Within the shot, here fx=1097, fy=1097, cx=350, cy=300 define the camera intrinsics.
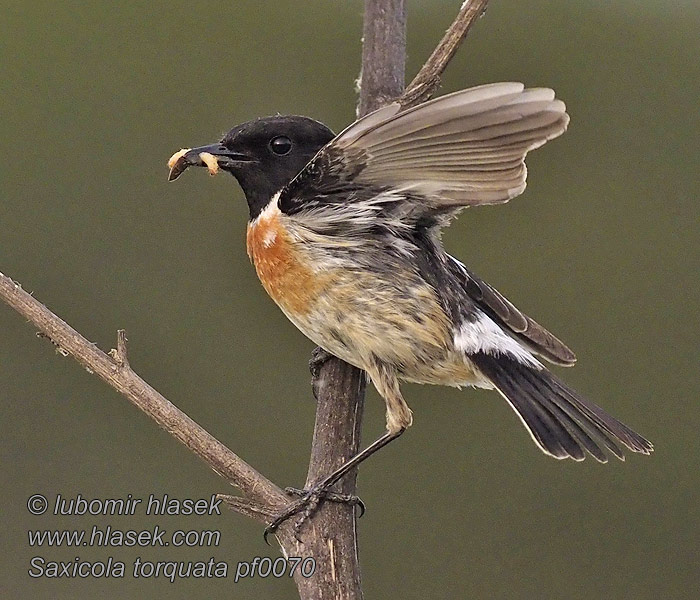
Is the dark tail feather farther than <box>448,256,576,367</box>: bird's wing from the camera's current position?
No

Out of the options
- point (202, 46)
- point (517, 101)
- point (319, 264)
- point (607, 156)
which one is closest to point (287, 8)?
point (202, 46)

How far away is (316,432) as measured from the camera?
3295 mm

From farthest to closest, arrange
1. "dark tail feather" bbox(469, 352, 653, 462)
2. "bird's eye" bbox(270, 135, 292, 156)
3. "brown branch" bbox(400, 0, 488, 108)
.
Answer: "bird's eye" bbox(270, 135, 292, 156)
"brown branch" bbox(400, 0, 488, 108)
"dark tail feather" bbox(469, 352, 653, 462)

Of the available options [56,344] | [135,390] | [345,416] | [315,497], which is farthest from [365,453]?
[56,344]

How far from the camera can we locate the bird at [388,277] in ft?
9.77

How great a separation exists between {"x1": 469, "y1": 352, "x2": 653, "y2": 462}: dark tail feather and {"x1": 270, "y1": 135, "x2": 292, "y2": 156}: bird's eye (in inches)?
35.4

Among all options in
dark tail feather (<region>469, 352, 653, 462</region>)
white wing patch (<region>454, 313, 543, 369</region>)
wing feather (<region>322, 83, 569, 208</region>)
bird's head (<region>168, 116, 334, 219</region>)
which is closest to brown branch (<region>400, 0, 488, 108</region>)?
bird's head (<region>168, 116, 334, 219</region>)

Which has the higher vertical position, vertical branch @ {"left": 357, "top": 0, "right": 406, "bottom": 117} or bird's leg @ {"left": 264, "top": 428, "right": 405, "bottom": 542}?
vertical branch @ {"left": 357, "top": 0, "right": 406, "bottom": 117}

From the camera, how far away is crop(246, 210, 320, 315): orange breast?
332 cm

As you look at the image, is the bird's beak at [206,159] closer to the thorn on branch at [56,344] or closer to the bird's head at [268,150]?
the bird's head at [268,150]

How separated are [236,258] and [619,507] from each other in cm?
217

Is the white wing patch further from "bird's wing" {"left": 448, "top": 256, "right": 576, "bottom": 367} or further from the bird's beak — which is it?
the bird's beak

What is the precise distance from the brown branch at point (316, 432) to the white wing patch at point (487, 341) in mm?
359

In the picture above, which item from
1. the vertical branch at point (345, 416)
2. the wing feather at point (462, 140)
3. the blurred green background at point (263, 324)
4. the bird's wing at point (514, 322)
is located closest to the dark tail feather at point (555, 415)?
the bird's wing at point (514, 322)
